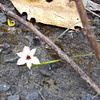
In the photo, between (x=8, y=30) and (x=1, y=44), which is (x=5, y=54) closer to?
(x=1, y=44)

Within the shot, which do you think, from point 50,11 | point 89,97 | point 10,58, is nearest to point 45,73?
point 10,58

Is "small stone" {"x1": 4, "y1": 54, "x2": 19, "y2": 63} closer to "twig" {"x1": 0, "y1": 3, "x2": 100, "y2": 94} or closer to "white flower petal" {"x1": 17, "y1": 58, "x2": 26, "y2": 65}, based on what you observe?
"white flower petal" {"x1": 17, "y1": 58, "x2": 26, "y2": 65}

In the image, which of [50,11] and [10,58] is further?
[50,11]

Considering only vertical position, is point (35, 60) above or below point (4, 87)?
above

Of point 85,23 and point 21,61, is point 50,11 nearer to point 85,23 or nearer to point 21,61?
point 21,61

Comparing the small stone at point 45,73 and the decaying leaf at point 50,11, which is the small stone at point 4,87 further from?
the decaying leaf at point 50,11

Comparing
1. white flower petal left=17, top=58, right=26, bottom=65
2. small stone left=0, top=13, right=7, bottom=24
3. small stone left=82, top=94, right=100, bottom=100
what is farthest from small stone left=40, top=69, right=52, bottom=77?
small stone left=0, top=13, right=7, bottom=24
